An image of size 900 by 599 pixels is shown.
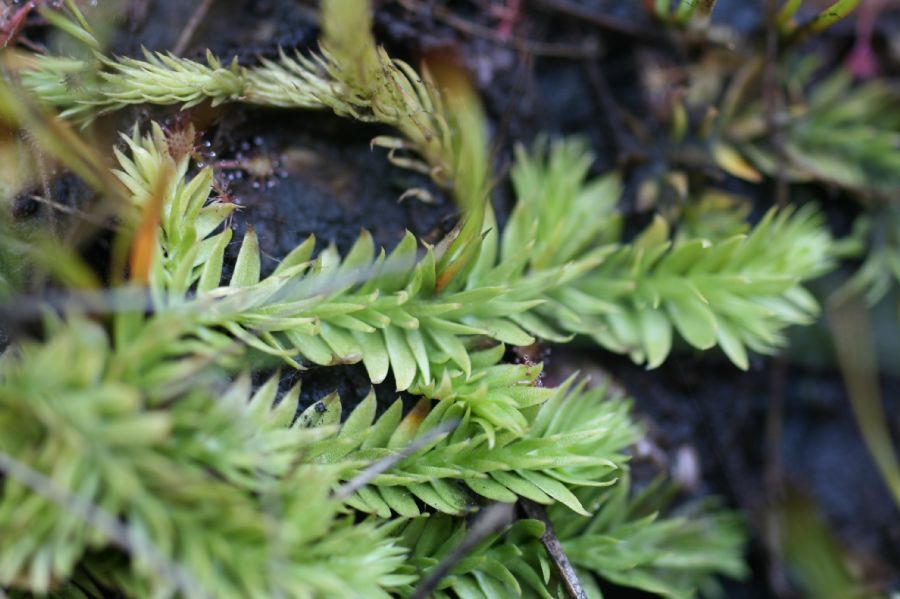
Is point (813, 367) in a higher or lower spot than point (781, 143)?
lower

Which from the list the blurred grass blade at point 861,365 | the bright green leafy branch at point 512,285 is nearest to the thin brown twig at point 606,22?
the bright green leafy branch at point 512,285

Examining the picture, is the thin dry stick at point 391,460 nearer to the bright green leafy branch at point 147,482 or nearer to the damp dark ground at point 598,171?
the bright green leafy branch at point 147,482

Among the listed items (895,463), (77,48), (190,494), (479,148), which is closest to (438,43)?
(479,148)

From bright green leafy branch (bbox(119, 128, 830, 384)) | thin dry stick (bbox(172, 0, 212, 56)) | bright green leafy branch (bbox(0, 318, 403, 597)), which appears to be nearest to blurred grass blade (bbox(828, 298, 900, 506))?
bright green leafy branch (bbox(119, 128, 830, 384))

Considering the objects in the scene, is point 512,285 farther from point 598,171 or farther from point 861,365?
point 861,365

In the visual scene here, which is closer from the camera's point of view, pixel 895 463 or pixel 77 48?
pixel 77 48

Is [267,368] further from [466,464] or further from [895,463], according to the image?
[895,463]

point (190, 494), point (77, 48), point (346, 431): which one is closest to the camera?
point (190, 494)

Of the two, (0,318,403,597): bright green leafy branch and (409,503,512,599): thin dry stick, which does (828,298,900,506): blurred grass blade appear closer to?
(409,503,512,599): thin dry stick
